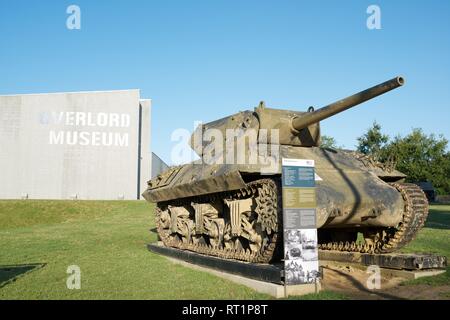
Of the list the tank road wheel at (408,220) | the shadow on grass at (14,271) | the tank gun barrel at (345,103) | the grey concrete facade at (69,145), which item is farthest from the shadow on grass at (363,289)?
the grey concrete facade at (69,145)

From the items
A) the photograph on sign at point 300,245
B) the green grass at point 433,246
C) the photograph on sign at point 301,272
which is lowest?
the green grass at point 433,246

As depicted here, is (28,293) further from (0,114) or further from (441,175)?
(441,175)

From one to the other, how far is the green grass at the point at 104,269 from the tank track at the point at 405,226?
3224mm

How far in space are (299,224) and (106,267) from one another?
5454 mm

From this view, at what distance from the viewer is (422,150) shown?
200 feet

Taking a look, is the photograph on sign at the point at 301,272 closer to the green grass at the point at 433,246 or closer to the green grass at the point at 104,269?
the green grass at the point at 104,269

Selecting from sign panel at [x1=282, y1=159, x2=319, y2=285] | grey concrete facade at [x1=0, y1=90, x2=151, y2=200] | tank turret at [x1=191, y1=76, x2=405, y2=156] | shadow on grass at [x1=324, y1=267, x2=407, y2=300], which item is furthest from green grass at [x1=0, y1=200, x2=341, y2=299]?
grey concrete facade at [x1=0, y1=90, x2=151, y2=200]

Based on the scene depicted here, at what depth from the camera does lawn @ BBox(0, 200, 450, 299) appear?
25.8ft

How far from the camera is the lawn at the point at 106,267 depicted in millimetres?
7852

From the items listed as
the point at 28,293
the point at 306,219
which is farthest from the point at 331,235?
the point at 28,293

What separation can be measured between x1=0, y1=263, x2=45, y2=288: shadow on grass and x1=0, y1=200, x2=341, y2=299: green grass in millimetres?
27

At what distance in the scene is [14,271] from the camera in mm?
10266

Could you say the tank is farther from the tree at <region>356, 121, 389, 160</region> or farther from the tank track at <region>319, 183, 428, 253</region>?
the tree at <region>356, 121, 389, 160</region>
